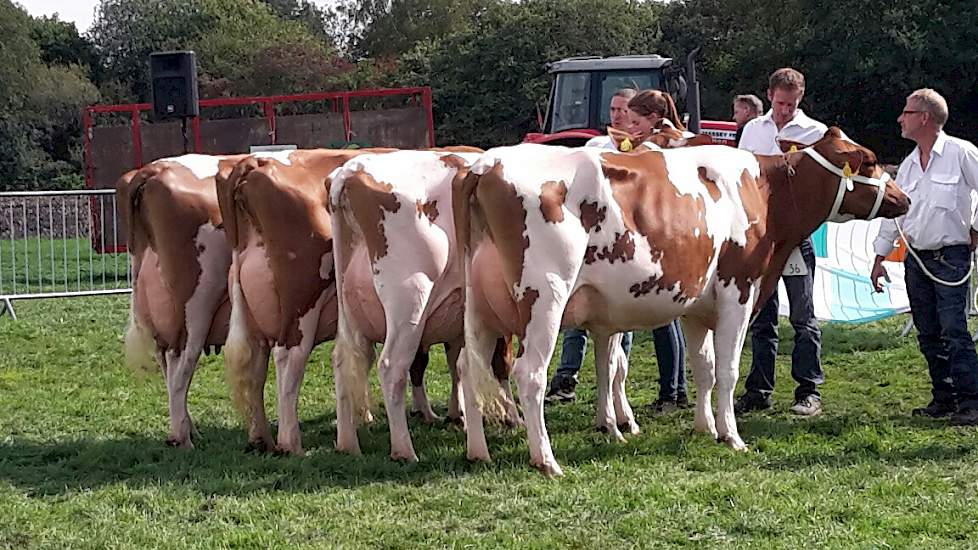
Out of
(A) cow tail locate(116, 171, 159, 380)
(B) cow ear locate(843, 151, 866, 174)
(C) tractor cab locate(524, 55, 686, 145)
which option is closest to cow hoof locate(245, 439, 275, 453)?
(A) cow tail locate(116, 171, 159, 380)

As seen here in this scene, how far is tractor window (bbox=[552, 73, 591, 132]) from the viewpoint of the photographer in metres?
18.9

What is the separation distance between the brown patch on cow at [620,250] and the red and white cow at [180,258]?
2.25m

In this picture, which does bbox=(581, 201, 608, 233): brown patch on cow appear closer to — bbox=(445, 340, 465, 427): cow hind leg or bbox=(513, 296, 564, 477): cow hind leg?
bbox=(513, 296, 564, 477): cow hind leg

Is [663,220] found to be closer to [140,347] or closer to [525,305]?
[525,305]

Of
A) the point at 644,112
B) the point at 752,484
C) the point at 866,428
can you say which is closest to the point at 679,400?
the point at 866,428

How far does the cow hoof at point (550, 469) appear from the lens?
6.09m

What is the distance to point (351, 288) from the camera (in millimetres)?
6625

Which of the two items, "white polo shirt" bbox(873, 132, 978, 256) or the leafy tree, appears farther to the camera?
the leafy tree

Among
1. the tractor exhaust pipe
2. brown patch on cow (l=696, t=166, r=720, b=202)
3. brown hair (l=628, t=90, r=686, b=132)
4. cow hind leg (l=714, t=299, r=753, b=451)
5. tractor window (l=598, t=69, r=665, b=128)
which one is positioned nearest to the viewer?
brown patch on cow (l=696, t=166, r=720, b=202)

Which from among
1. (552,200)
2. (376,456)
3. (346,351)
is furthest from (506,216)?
(376,456)

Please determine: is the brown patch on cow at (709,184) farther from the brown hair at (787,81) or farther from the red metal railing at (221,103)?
the red metal railing at (221,103)

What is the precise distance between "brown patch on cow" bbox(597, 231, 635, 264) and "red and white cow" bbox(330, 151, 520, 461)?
79 cm

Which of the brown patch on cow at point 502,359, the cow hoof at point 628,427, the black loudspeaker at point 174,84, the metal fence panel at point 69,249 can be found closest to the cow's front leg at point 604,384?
the cow hoof at point 628,427

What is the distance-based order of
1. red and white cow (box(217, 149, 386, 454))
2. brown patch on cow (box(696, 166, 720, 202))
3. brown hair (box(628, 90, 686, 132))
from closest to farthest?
red and white cow (box(217, 149, 386, 454))
brown patch on cow (box(696, 166, 720, 202))
brown hair (box(628, 90, 686, 132))
